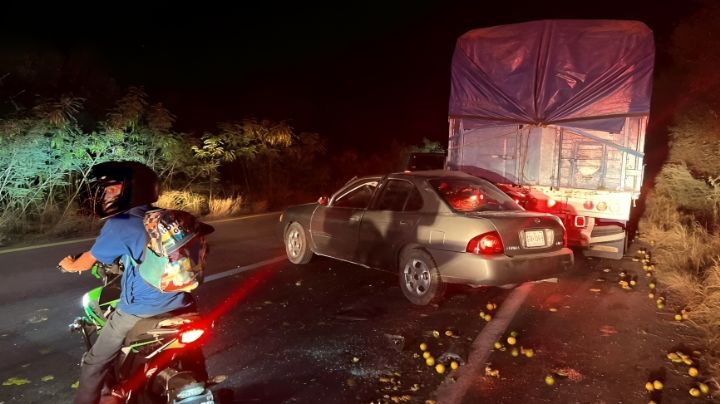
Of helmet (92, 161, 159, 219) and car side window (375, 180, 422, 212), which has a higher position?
helmet (92, 161, 159, 219)

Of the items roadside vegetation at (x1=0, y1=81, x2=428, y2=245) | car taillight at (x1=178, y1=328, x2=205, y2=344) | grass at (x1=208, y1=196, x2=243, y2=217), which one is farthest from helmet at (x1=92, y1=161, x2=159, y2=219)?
grass at (x1=208, y1=196, x2=243, y2=217)

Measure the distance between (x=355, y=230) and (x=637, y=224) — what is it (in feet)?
28.3

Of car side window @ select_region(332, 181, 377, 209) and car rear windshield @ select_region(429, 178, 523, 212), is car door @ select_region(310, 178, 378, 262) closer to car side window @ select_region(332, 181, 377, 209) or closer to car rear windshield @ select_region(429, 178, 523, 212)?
car side window @ select_region(332, 181, 377, 209)

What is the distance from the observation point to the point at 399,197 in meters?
6.59

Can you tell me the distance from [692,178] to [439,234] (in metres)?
8.36

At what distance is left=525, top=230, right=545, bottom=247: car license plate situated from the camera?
5762 millimetres

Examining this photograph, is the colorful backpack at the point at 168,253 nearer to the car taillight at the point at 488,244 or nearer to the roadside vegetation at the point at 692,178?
the car taillight at the point at 488,244

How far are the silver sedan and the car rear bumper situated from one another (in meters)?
0.01

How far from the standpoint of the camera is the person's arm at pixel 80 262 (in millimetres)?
2908

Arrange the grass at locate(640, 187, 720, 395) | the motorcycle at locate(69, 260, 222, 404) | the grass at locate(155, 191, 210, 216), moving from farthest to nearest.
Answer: the grass at locate(155, 191, 210, 216)
the grass at locate(640, 187, 720, 395)
the motorcycle at locate(69, 260, 222, 404)

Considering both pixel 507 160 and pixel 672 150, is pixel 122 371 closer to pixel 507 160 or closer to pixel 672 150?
pixel 507 160

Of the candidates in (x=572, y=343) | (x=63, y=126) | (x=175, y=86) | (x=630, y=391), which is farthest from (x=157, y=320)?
(x=175, y=86)

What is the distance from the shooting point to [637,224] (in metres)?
12.3

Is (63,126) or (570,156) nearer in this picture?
(570,156)
